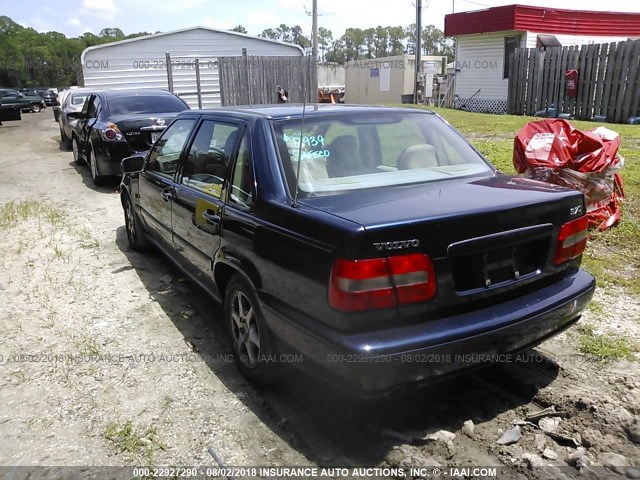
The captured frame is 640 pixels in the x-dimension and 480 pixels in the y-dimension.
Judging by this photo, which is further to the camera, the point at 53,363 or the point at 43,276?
the point at 43,276

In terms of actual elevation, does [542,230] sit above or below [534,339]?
above

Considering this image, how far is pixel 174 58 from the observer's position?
2352 cm

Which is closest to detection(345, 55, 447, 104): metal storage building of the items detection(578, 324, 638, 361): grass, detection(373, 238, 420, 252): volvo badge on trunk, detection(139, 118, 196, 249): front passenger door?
detection(139, 118, 196, 249): front passenger door

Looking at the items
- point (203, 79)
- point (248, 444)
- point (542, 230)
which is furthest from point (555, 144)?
point (203, 79)

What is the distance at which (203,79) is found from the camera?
23.7m

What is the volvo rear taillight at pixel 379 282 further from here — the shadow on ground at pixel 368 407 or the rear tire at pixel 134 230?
the rear tire at pixel 134 230

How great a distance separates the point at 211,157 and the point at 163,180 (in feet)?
3.16

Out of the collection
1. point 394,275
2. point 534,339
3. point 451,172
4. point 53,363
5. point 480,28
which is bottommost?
point 53,363

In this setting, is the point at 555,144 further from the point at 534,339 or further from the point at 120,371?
the point at 120,371

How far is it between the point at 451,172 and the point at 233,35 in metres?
23.3

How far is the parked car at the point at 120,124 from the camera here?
9117mm

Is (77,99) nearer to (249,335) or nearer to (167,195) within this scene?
(167,195)

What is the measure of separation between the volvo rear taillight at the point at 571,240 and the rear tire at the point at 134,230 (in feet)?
13.9

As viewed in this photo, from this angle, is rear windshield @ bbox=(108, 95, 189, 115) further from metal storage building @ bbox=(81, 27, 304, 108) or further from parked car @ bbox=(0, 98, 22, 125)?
parked car @ bbox=(0, 98, 22, 125)
